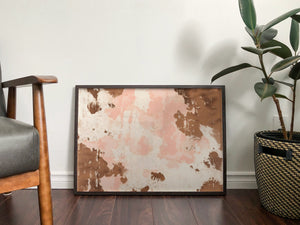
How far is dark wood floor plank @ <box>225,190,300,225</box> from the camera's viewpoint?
1145 millimetres

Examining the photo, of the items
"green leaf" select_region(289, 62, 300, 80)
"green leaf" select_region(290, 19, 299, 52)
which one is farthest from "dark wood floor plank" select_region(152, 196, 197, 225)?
"green leaf" select_region(290, 19, 299, 52)

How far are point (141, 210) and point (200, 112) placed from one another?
566mm

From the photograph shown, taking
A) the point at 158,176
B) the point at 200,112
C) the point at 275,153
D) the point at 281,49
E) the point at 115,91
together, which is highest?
the point at 281,49

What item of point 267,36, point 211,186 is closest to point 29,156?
point 211,186

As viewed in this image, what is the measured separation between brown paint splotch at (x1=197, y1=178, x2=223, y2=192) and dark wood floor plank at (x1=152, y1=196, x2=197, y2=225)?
11 cm

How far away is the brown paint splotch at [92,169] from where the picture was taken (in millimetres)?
1418

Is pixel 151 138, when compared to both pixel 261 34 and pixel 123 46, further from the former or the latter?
pixel 261 34

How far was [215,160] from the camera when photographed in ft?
4.71

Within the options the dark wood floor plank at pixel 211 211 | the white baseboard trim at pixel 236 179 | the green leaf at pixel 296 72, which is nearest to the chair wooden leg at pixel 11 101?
the white baseboard trim at pixel 236 179

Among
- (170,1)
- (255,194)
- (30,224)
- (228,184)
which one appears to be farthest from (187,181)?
(170,1)

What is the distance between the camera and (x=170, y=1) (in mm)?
1420

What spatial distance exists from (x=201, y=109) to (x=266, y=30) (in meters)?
0.48

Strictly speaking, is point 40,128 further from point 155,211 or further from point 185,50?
point 185,50

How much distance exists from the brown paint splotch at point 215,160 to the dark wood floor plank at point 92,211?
0.53 meters
